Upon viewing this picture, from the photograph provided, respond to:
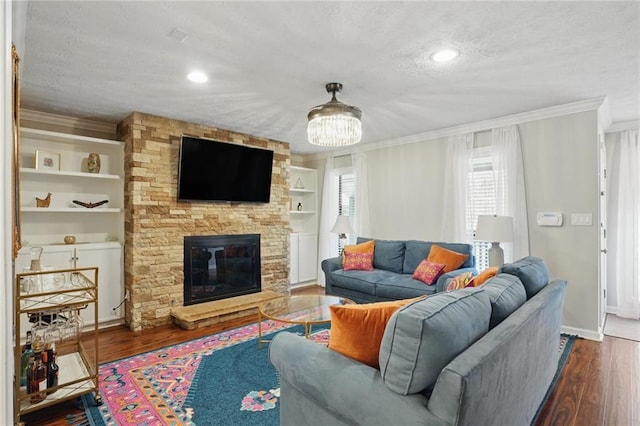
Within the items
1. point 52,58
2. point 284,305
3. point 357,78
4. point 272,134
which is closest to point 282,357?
point 284,305

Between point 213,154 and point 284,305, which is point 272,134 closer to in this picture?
point 213,154

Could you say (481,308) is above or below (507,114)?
below

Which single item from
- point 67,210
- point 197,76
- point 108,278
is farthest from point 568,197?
point 67,210

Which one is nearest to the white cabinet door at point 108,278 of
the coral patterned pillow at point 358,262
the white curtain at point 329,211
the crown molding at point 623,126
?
the coral patterned pillow at point 358,262

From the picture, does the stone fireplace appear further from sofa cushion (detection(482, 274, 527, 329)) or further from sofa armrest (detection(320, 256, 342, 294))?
sofa cushion (detection(482, 274, 527, 329))

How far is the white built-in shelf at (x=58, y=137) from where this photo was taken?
140 inches

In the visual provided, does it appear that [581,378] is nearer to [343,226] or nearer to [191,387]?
[191,387]

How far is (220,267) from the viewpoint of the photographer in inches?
182

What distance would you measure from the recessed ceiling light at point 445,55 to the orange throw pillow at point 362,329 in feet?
6.04

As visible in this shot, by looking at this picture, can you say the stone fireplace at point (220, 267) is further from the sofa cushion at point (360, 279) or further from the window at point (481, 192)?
the window at point (481, 192)

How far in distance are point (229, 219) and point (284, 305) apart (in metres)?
1.81

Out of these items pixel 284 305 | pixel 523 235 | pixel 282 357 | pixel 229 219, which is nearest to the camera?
pixel 282 357

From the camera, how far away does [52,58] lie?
99.6 inches

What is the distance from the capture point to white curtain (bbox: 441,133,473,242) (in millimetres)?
4395
